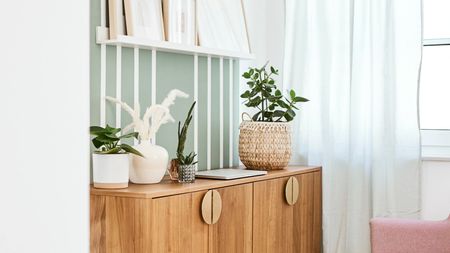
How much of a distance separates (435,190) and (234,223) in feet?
3.52

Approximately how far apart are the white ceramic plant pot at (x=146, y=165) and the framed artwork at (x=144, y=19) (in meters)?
0.40

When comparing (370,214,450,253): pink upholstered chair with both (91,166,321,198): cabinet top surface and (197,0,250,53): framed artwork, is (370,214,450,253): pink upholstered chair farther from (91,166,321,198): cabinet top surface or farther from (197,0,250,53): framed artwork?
(197,0,250,53): framed artwork

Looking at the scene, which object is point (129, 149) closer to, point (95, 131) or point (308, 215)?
point (95, 131)

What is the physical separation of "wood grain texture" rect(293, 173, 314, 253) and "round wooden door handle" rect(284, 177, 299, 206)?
0.05 metres

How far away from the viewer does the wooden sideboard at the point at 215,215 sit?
5.90 ft

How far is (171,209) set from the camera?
1873 millimetres
